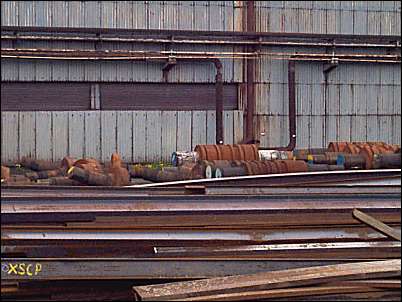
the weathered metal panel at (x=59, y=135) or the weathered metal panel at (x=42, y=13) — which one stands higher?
the weathered metal panel at (x=42, y=13)

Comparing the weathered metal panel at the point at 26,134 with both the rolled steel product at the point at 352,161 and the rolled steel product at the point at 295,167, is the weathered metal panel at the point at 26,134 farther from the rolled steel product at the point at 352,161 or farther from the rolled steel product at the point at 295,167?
the rolled steel product at the point at 352,161

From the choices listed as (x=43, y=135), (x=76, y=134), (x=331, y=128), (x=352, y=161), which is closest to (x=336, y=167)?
(x=352, y=161)

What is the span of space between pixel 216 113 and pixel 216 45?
4.53 feet

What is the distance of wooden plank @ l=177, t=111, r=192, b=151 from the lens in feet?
44.3

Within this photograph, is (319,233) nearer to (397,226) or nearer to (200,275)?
(397,226)

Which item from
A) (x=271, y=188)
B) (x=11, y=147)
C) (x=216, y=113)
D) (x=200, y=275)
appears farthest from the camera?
(x=216, y=113)

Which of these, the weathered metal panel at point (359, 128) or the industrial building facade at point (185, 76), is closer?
the industrial building facade at point (185, 76)

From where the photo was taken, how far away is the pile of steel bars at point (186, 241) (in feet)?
13.5

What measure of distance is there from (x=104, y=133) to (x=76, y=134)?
54cm

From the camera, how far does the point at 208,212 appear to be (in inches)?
188

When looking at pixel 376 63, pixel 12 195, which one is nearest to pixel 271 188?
pixel 12 195

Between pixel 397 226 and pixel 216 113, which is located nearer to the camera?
pixel 397 226

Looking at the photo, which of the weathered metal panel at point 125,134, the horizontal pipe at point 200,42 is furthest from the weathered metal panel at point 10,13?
the weathered metal panel at point 125,134

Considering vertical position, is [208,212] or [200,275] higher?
[208,212]
